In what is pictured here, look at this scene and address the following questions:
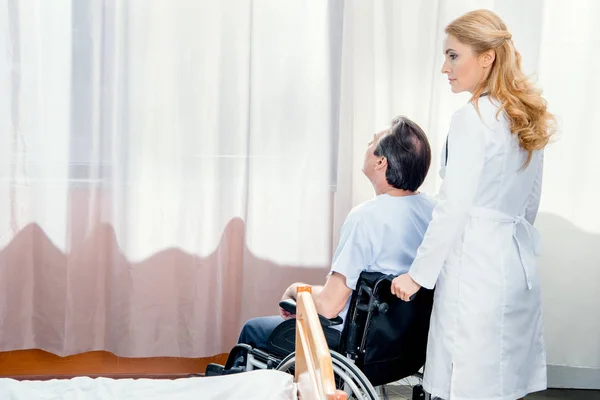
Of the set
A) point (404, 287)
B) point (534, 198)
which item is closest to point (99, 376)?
point (404, 287)

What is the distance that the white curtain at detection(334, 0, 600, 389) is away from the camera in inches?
123

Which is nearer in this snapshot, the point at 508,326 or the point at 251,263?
the point at 508,326

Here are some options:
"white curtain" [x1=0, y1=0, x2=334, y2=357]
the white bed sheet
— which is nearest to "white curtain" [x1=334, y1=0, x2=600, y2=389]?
"white curtain" [x1=0, y1=0, x2=334, y2=357]

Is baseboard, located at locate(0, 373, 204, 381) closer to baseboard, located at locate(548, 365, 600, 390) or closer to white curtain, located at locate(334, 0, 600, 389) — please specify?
white curtain, located at locate(334, 0, 600, 389)

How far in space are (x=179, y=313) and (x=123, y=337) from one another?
0.24m

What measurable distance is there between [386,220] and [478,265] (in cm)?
30

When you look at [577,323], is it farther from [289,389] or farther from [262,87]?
[289,389]

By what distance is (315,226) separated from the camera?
3221 mm

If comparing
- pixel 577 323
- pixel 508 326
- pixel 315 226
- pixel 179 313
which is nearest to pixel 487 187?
pixel 508 326

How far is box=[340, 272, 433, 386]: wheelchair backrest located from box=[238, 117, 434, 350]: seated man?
130 millimetres

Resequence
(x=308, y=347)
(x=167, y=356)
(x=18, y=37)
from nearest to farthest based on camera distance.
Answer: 1. (x=308, y=347)
2. (x=18, y=37)
3. (x=167, y=356)

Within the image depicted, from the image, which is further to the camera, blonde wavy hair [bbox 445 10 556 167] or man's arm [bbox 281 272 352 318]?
man's arm [bbox 281 272 352 318]

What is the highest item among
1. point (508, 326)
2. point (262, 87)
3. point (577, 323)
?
point (262, 87)

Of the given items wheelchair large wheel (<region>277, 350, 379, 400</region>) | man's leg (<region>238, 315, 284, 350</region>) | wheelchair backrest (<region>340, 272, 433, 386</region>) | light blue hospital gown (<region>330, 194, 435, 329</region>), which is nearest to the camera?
wheelchair large wheel (<region>277, 350, 379, 400</region>)
